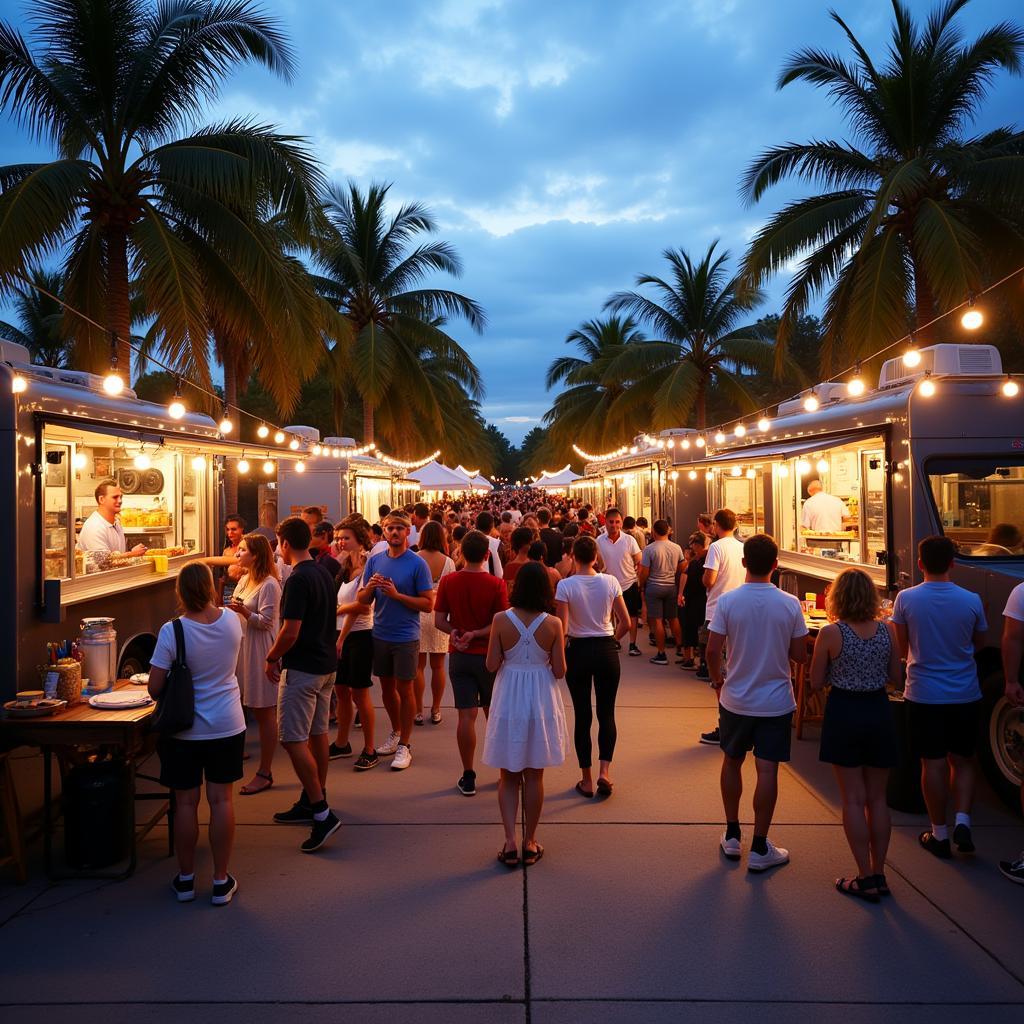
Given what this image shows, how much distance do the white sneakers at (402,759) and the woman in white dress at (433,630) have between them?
0.71 meters

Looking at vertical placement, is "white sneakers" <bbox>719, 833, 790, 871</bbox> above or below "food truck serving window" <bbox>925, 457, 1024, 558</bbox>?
below

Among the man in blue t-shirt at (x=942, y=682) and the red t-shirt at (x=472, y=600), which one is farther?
the red t-shirt at (x=472, y=600)

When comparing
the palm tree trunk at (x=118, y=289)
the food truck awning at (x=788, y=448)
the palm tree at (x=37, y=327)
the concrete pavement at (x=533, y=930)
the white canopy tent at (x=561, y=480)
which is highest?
the palm tree at (x=37, y=327)

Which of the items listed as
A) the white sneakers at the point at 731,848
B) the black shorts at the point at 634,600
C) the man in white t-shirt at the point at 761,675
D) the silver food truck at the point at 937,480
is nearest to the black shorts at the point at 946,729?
the silver food truck at the point at 937,480

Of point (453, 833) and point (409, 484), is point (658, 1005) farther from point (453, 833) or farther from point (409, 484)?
point (409, 484)

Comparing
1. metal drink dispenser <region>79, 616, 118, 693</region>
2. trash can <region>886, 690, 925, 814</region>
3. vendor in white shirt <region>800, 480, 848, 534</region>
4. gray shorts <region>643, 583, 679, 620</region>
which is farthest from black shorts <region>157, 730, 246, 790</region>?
vendor in white shirt <region>800, 480, 848, 534</region>

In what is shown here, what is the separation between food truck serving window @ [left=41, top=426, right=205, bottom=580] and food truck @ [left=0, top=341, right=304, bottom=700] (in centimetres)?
2

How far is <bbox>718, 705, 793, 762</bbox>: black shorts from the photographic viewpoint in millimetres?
4789

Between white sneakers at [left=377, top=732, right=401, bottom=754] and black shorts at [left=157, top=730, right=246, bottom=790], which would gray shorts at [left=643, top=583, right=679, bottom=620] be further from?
black shorts at [left=157, top=730, right=246, bottom=790]

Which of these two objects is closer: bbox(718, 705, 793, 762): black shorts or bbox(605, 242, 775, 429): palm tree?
bbox(718, 705, 793, 762): black shorts

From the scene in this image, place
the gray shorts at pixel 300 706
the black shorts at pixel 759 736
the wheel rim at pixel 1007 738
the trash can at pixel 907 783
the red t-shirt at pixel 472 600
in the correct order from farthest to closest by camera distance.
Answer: the red t-shirt at pixel 472 600 < the trash can at pixel 907 783 < the wheel rim at pixel 1007 738 < the gray shorts at pixel 300 706 < the black shorts at pixel 759 736

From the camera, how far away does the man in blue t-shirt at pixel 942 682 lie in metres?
4.97

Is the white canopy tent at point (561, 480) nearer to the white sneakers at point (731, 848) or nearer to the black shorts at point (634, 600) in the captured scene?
the black shorts at point (634, 600)

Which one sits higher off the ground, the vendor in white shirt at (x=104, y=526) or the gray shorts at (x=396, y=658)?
the vendor in white shirt at (x=104, y=526)
